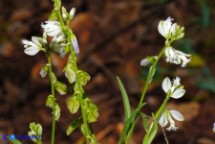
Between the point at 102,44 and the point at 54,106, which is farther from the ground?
the point at 54,106

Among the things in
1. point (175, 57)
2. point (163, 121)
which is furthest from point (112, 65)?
point (175, 57)

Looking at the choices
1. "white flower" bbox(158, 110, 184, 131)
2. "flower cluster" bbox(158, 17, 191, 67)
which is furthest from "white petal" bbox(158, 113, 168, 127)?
"flower cluster" bbox(158, 17, 191, 67)

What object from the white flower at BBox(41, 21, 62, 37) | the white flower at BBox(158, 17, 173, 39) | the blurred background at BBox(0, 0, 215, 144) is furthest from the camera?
the blurred background at BBox(0, 0, 215, 144)

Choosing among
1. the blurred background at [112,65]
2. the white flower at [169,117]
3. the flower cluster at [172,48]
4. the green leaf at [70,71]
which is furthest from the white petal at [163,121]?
the blurred background at [112,65]

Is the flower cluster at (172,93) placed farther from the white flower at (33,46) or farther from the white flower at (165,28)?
the white flower at (33,46)

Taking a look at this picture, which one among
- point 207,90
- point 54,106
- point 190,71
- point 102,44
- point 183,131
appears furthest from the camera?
point 102,44

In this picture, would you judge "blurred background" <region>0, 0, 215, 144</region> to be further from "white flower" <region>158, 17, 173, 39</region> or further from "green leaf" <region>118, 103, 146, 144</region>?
"white flower" <region>158, 17, 173, 39</region>

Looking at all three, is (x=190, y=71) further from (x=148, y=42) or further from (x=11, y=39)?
(x=11, y=39)

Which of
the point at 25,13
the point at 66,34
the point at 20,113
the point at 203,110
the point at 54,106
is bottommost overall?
the point at 203,110

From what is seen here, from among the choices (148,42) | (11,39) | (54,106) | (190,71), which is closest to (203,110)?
(190,71)
